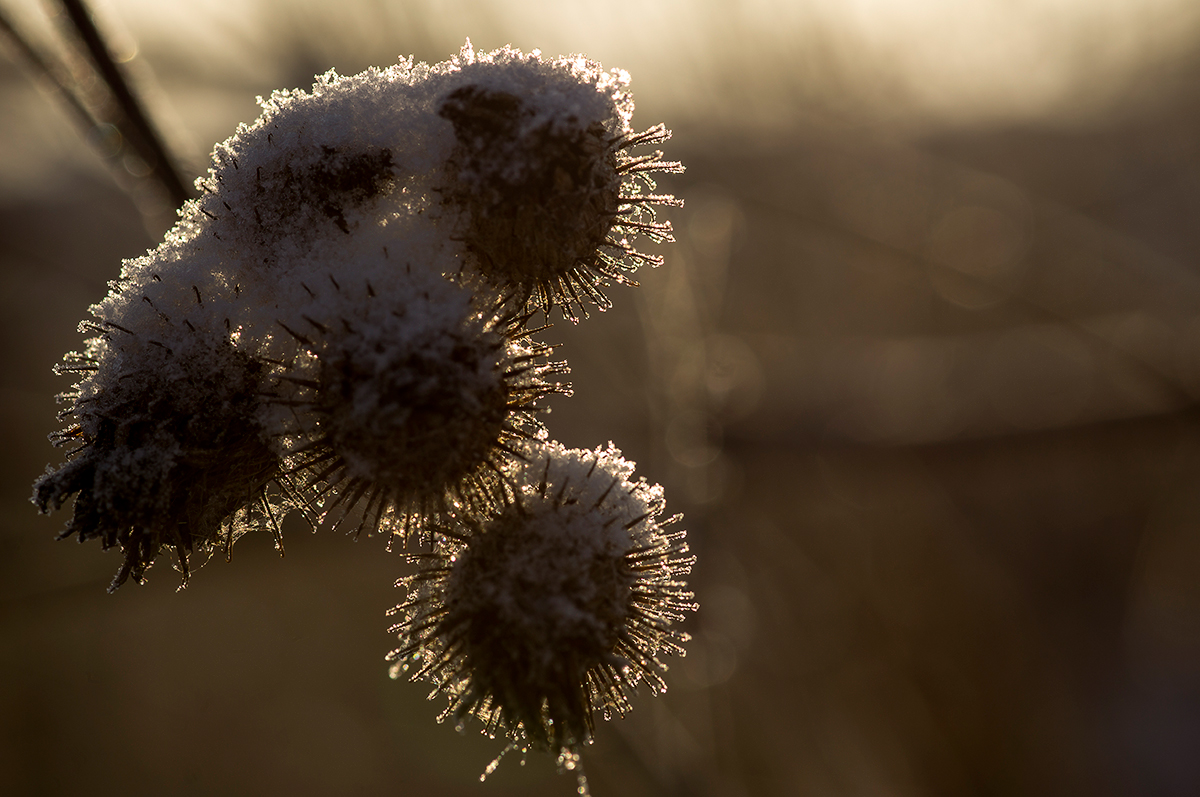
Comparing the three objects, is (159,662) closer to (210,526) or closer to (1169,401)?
(210,526)

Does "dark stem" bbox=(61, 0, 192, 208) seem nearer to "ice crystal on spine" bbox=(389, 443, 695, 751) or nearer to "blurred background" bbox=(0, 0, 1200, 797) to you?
"blurred background" bbox=(0, 0, 1200, 797)

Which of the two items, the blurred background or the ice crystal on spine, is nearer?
the ice crystal on spine

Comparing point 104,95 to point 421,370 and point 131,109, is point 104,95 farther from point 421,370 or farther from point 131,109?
point 421,370

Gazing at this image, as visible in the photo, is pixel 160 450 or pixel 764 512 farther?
pixel 764 512

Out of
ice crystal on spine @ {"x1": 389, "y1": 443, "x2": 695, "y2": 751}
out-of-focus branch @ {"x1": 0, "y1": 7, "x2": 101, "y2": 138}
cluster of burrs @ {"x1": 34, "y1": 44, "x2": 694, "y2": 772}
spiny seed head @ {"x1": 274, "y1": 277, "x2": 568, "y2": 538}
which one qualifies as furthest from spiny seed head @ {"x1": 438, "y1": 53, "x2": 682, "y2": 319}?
out-of-focus branch @ {"x1": 0, "y1": 7, "x2": 101, "y2": 138}

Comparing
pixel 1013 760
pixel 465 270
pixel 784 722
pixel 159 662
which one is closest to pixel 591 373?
pixel 784 722

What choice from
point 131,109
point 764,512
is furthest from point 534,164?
point 764,512

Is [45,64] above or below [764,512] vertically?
below
